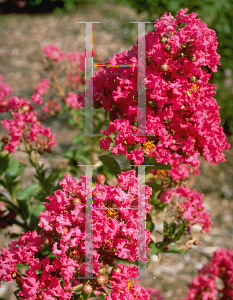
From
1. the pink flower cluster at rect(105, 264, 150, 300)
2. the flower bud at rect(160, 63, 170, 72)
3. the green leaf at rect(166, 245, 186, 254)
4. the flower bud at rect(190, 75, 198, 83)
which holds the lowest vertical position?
the green leaf at rect(166, 245, 186, 254)

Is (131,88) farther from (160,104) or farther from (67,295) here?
(67,295)

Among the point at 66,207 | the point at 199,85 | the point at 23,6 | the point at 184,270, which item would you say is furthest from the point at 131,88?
the point at 23,6

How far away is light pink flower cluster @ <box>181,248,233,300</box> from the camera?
1576mm

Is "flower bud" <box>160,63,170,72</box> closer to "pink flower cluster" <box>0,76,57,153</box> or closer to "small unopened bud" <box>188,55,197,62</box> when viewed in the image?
"small unopened bud" <box>188,55,197,62</box>

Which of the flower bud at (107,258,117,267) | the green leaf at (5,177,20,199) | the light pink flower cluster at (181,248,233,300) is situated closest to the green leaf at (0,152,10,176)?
the green leaf at (5,177,20,199)

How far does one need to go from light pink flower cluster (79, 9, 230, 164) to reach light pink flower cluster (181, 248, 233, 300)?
76 cm

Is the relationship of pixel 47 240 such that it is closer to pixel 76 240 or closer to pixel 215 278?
pixel 76 240

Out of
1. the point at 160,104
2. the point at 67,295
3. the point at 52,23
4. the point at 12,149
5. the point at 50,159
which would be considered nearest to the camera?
the point at 67,295

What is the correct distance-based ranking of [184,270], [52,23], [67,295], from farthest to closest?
[52,23], [184,270], [67,295]

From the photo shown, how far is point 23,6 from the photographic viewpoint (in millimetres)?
7879

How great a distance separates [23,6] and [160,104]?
26.3ft

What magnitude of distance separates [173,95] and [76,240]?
52 cm

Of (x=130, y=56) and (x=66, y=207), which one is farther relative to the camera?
(x=130, y=56)

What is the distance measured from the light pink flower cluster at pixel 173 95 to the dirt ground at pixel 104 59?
148cm
